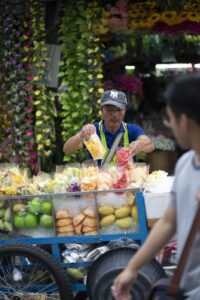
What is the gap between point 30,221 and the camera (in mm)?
4840

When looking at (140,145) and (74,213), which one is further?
(140,145)

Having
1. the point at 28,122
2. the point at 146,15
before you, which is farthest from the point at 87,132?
the point at 146,15

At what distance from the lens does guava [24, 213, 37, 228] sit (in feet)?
15.9

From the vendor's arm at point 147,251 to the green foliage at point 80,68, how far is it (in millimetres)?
5229

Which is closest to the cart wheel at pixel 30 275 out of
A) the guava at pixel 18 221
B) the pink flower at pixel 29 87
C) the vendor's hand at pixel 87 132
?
the guava at pixel 18 221

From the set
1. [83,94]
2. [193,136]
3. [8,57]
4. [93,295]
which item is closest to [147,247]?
[193,136]

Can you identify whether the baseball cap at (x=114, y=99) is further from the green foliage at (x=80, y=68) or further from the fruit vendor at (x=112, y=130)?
the green foliage at (x=80, y=68)

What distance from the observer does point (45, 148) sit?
8484mm

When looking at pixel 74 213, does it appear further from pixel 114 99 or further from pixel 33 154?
pixel 33 154

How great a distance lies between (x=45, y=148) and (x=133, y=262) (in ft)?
18.2

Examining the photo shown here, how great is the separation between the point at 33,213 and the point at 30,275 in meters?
0.41

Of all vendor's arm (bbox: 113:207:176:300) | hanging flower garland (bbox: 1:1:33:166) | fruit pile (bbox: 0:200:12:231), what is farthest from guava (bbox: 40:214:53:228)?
hanging flower garland (bbox: 1:1:33:166)

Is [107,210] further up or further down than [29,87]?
further down

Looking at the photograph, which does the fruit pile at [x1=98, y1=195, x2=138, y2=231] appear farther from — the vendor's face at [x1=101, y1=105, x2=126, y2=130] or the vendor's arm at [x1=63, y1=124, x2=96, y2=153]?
the vendor's face at [x1=101, y1=105, x2=126, y2=130]
